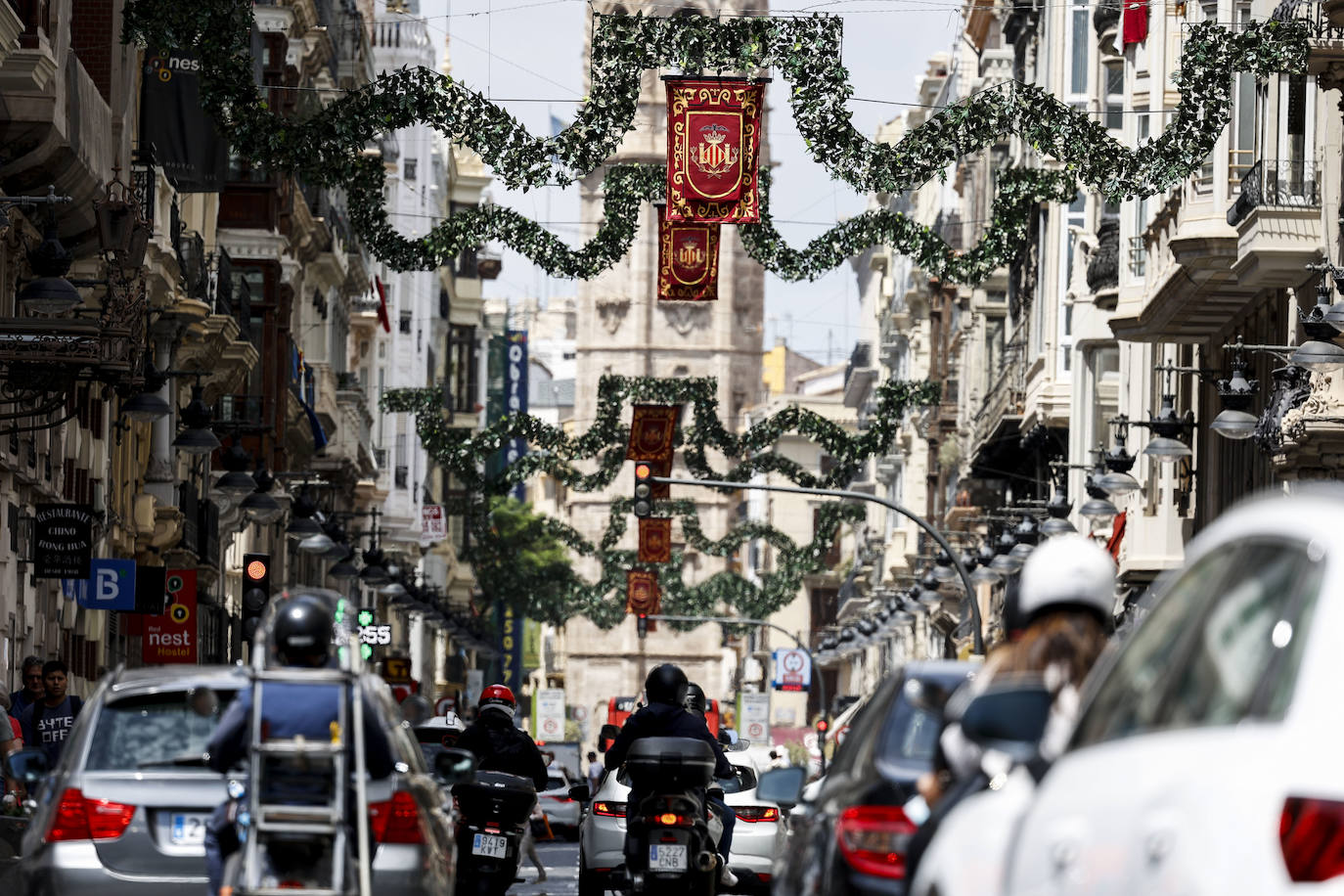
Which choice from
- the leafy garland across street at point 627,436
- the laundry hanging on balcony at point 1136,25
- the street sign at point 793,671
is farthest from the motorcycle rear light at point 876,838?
the street sign at point 793,671

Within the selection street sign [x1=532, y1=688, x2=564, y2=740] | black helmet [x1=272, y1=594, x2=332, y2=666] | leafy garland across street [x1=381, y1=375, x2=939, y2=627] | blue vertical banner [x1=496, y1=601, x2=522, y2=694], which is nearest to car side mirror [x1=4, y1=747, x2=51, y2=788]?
black helmet [x1=272, y1=594, x2=332, y2=666]

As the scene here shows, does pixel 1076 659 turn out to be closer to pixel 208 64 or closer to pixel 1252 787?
pixel 1252 787

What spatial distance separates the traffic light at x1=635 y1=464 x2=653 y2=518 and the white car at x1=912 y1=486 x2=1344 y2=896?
3490 centimetres

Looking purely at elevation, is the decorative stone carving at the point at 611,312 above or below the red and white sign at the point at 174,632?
above

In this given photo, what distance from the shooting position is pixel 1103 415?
48.1 m

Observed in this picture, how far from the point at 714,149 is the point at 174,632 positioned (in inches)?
377

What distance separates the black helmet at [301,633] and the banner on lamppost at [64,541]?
18.5 metres

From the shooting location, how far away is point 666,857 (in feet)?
54.2

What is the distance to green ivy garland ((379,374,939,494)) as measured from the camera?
43.8 meters

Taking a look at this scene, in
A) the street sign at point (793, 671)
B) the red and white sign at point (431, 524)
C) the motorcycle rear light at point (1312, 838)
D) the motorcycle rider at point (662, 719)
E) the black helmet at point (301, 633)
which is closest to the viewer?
the motorcycle rear light at point (1312, 838)

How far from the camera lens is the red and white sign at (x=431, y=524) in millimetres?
92625

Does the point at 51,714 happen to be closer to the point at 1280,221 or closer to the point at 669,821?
the point at 669,821

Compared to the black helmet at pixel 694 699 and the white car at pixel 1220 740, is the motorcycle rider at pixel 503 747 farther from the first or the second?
the white car at pixel 1220 740

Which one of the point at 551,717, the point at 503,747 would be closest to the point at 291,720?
the point at 503,747
